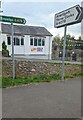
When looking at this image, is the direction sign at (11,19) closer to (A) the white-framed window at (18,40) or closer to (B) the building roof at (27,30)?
(B) the building roof at (27,30)

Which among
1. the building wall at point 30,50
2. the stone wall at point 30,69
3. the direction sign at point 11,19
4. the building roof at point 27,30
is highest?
the building roof at point 27,30

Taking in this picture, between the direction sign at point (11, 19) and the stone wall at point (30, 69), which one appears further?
the stone wall at point (30, 69)

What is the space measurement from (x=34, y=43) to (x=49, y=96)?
91.7ft

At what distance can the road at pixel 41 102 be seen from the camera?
541 cm

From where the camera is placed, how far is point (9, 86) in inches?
332

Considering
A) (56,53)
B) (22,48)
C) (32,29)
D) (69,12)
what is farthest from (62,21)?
(56,53)

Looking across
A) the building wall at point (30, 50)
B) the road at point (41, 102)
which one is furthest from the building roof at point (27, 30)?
the road at point (41, 102)

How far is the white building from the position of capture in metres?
32.8

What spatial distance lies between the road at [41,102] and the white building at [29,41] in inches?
963

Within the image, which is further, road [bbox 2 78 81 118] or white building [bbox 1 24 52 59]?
white building [bbox 1 24 52 59]

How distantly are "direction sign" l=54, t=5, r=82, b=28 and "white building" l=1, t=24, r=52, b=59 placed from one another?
21.8m

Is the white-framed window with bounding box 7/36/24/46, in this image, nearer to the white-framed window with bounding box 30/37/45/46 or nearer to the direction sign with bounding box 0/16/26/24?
the white-framed window with bounding box 30/37/45/46

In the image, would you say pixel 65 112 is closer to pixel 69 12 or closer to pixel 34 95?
pixel 34 95

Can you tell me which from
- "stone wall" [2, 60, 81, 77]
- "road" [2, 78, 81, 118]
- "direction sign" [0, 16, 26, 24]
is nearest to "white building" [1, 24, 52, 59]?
"stone wall" [2, 60, 81, 77]
